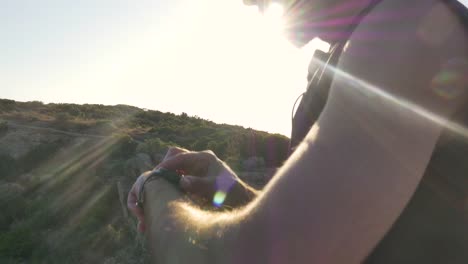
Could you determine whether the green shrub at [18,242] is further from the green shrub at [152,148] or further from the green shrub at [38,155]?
the green shrub at [38,155]

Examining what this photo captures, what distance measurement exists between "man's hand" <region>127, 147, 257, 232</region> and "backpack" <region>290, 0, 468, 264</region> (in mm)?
805

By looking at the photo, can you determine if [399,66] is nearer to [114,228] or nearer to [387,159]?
[387,159]

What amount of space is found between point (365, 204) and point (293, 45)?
29.0 inches

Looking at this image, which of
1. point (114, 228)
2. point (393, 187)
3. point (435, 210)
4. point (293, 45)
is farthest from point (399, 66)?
point (114, 228)

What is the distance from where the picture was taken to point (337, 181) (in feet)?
2.47

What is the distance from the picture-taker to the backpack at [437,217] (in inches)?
34.6

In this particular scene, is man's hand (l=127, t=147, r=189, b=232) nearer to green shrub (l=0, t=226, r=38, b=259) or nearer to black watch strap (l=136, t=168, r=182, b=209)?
black watch strap (l=136, t=168, r=182, b=209)

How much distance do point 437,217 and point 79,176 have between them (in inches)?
399

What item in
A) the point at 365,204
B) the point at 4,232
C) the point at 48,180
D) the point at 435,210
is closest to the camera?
the point at 365,204

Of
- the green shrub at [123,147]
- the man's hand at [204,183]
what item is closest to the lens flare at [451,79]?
the man's hand at [204,183]

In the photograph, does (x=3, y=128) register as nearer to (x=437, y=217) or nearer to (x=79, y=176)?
(x=79, y=176)

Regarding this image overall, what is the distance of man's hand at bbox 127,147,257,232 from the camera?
5.64ft

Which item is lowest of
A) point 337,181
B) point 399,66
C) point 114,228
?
point 114,228

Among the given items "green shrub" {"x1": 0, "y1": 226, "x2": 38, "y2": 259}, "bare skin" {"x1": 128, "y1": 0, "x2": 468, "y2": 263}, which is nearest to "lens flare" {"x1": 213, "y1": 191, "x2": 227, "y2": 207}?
"bare skin" {"x1": 128, "y1": 0, "x2": 468, "y2": 263}
